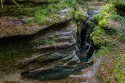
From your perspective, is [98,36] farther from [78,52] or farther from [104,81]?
[104,81]

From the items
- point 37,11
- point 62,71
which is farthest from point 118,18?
point 37,11

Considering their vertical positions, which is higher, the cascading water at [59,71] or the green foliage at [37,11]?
the green foliage at [37,11]

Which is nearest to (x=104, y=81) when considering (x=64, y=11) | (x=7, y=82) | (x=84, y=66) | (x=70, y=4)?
(x=84, y=66)

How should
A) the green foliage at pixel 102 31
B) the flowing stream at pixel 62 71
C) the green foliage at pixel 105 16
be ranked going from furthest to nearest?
the green foliage at pixel 105 16
the green foliage at pixel 102 31
the flowing stream at pixel 62 71

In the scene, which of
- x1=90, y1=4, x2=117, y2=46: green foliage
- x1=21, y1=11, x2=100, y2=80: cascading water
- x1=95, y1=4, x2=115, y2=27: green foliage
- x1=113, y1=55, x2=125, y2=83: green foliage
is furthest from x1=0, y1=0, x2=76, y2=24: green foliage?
x1=113, y1=55, x2=125, y2=83: green foliage

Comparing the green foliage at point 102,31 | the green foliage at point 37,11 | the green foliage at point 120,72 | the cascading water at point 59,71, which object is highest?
the green foliage at point 37,11

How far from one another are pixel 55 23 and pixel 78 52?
6151 millimetres

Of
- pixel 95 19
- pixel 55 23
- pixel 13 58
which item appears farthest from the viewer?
pixel 95 19

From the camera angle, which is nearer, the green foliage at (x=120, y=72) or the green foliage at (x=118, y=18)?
the green foliage at (x=120, y=72)

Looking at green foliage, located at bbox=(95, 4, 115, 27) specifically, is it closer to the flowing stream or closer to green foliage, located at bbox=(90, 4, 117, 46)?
green foliage, located at bbox=(90, 4, 117, 46)

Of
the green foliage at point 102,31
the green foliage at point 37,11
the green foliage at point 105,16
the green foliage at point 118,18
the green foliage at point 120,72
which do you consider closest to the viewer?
the green foliage at point 120,72

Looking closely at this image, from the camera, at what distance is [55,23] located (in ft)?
60.4

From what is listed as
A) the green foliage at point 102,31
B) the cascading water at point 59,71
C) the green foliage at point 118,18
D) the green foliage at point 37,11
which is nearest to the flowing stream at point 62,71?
the cascading water at point 59,71

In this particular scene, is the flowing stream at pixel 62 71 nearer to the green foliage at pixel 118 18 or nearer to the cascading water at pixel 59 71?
the cascading water at pixel 59 71
